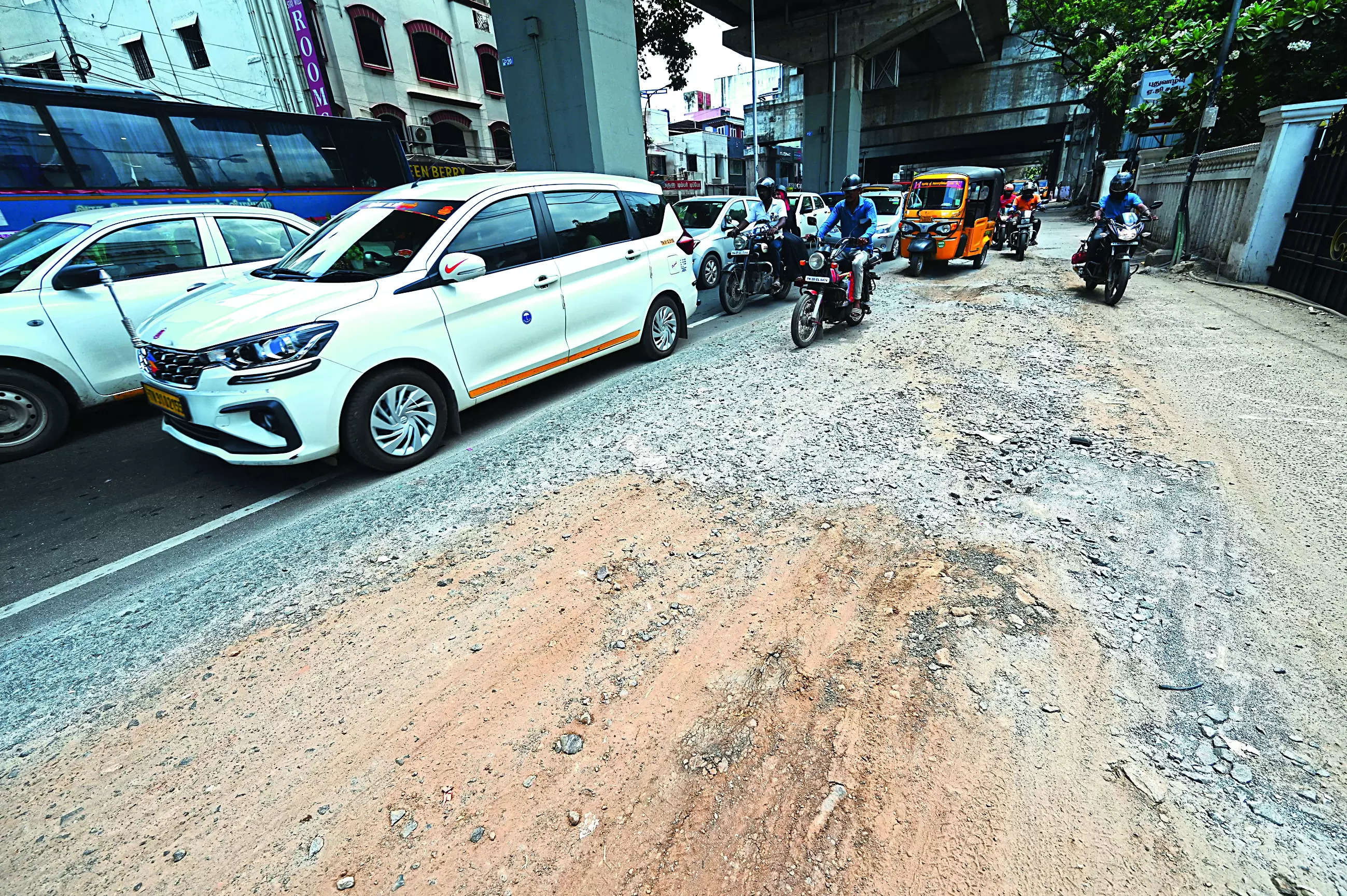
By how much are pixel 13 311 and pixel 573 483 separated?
467cm

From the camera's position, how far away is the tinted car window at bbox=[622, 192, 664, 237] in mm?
5980

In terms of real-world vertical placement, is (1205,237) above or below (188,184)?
below

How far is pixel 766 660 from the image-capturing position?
2.37m

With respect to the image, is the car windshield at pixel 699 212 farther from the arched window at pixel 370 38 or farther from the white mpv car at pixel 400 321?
the arched window at pixel 370 38

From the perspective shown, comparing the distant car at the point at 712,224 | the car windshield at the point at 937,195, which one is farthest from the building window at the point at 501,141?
the car windshield at the point at 937,195

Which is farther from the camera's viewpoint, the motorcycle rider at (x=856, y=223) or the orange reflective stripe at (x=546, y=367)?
the motorcycle rider at (x=856, y=223)

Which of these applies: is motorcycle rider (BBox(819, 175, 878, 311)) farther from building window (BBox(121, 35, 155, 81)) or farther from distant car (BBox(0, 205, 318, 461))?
building window (BBox(121, 35, 155, 81))

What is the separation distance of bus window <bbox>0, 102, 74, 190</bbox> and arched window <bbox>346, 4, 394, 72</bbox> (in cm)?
1638

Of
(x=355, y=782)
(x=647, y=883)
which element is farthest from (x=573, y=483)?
(x=647, y=883)

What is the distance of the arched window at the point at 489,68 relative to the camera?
24.7 m

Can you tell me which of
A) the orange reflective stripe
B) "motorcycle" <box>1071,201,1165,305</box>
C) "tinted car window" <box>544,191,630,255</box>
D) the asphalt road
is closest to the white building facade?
"tinted car window" <box>544,191,630,255</box>

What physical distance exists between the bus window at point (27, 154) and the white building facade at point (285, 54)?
460 inches

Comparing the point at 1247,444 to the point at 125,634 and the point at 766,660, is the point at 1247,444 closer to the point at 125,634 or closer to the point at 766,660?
the point at 766,660

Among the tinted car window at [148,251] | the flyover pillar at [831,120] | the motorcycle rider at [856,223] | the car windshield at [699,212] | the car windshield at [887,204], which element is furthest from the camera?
the flyover pillar at [831,120]
